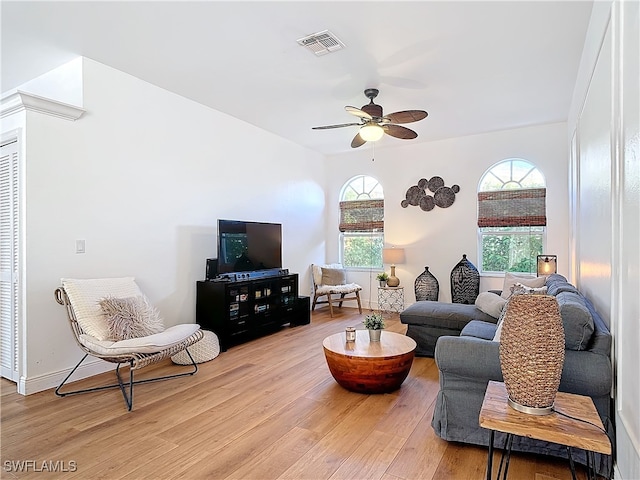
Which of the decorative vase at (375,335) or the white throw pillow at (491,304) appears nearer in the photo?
the decorative vase at (375,335)

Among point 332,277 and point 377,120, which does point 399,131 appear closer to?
point 377,120

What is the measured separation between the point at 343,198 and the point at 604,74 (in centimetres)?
506

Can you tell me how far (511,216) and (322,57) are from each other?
3764 mm

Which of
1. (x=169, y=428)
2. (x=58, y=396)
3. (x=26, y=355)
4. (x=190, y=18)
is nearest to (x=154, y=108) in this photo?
(x=190, y=18)

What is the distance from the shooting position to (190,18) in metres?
2.85

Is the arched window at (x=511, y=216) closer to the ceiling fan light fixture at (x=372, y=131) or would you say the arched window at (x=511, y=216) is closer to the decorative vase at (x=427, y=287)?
the decorative vase at (x=427, y=287)

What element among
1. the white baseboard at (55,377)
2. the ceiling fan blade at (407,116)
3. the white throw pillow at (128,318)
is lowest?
the white baseboard at (55,377)

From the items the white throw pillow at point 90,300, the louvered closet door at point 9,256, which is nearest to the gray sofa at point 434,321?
the white throw pillow at point 90,300

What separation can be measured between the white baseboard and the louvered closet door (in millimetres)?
258

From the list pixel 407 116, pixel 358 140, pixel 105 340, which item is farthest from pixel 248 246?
pixel 407 116

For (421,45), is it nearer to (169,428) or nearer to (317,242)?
(169,428)

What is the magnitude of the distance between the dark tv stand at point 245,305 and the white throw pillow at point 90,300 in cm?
116

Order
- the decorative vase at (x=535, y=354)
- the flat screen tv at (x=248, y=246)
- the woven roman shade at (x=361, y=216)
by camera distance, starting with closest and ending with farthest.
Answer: the decorative vase at (x=535, y=354), the flat screen tv at (x=248, y=246), the woven roman shade at (x=361, y=216)

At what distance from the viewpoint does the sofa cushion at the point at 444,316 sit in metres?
3.84
